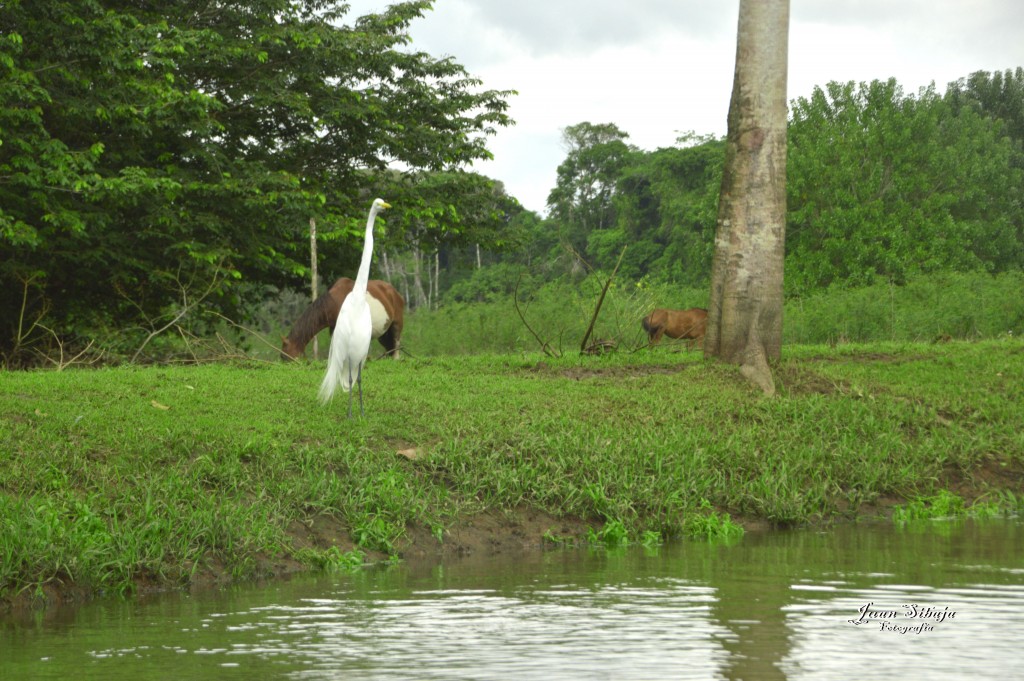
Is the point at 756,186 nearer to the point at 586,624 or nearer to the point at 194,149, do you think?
the point at 586,624

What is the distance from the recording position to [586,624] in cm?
490

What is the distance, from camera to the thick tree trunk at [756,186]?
38.5 ft

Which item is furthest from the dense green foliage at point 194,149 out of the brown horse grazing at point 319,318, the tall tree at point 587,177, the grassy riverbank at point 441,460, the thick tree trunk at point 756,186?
the tall tree at point 587,177

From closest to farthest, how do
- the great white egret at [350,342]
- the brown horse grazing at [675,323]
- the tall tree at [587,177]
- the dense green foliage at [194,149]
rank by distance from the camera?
the great white egret at [350,342]
the dense green foliage at [194,149]
the brown horse grazing at [675,323]
the tall tree at [587,177]

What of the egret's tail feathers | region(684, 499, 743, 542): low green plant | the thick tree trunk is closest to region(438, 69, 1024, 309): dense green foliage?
the thick tree trunk

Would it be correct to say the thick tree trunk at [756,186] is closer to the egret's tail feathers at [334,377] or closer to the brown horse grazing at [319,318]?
the egret's tail feathers at [334,377]

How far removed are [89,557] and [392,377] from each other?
5.92 meters

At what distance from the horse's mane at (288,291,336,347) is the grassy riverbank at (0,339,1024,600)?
3.17 m

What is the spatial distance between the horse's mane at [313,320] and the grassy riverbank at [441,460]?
3173 mm

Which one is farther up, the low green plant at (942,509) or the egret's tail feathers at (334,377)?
the egret's tail feathers at (334,377)

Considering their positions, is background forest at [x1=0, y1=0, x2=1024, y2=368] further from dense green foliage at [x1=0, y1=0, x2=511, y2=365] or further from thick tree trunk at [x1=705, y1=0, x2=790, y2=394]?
thick tree trunk at [x1=705, y1=0, x2=790, y2=394]

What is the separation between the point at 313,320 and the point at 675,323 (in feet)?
17.5

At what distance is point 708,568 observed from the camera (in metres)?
6.32

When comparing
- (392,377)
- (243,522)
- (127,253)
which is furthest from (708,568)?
(127,253)
